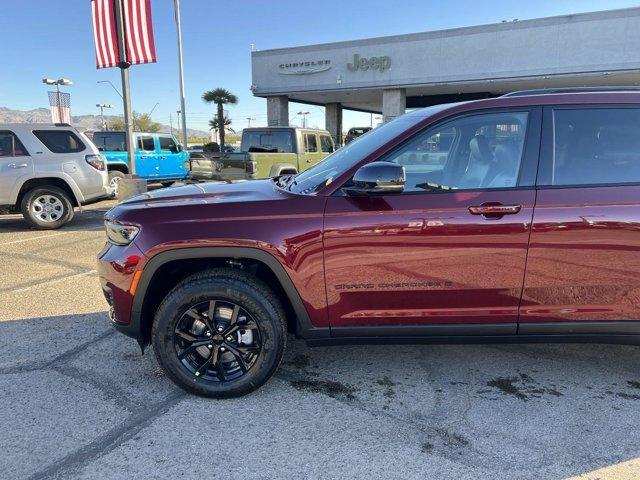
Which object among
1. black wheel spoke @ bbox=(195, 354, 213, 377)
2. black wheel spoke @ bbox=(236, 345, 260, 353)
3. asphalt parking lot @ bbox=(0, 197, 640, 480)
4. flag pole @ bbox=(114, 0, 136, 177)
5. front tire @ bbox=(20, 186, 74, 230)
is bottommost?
asphalt parking lot @ bbox=(0, 197, 640, 480)

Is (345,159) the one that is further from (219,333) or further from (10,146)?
(10,146)

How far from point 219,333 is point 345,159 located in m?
1.40

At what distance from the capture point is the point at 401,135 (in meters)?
2.92

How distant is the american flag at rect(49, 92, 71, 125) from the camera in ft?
100

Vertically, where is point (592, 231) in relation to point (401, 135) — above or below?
below

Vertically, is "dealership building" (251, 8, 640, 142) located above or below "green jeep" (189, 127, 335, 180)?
above

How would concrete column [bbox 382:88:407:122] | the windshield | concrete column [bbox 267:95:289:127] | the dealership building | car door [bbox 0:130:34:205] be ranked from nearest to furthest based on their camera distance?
the windshield → car door [bbox 0:130:34:205] → the dealership building → concrete column [bbox 382:88:407:122] → concrete column [bbox 267:95:289:127]

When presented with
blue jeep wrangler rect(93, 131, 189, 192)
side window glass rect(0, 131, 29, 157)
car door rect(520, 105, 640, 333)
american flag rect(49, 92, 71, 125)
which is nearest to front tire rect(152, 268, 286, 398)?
car door rect(520, 105, 640, 333)

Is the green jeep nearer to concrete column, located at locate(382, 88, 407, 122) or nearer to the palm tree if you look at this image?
concrete column, located at locate(382, 88, 407, 122)

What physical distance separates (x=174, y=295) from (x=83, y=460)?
961mm

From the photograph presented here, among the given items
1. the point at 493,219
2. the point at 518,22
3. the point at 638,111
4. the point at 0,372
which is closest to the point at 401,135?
the point at 493,219

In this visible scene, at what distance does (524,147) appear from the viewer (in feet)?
9.31

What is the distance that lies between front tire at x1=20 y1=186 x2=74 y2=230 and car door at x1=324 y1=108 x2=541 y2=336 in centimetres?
750

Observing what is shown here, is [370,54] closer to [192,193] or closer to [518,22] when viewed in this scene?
[518,22]
